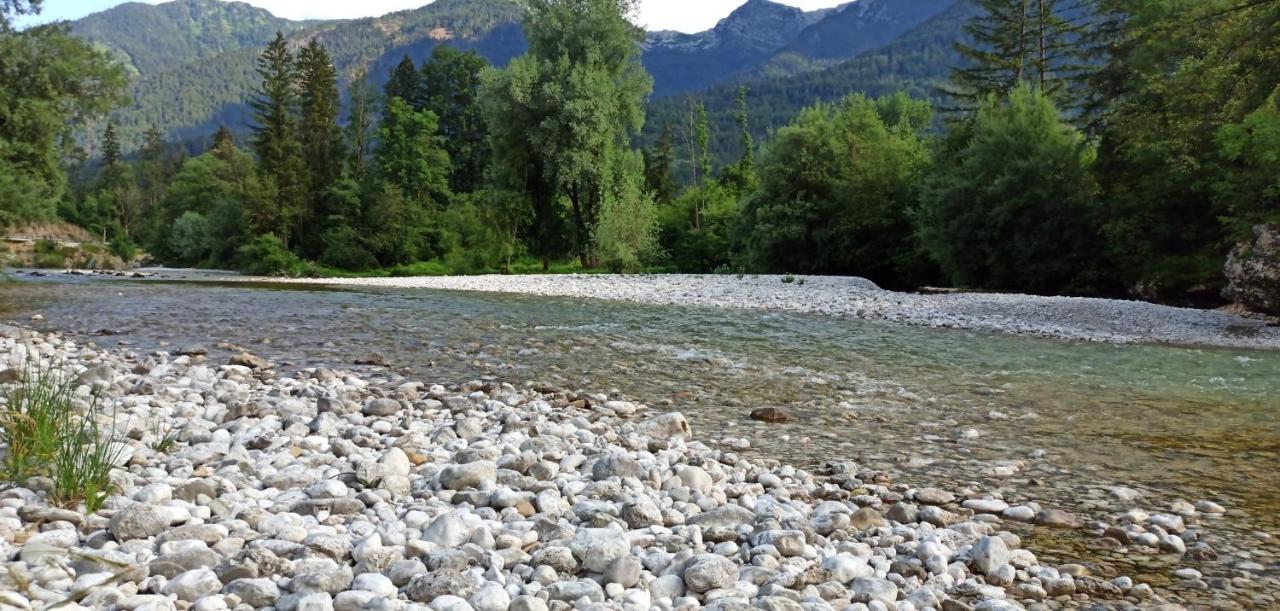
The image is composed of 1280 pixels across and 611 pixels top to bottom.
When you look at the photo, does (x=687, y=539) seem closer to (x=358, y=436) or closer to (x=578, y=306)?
(x=358, y=436)

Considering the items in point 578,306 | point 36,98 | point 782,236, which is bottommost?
point 578,306

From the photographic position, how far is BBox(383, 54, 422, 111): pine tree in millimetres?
61688

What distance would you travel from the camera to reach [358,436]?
567 centimetres

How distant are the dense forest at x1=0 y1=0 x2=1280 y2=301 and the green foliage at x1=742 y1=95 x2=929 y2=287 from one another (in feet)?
0.36

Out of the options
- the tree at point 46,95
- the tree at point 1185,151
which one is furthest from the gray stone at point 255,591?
the tree at point 46,95

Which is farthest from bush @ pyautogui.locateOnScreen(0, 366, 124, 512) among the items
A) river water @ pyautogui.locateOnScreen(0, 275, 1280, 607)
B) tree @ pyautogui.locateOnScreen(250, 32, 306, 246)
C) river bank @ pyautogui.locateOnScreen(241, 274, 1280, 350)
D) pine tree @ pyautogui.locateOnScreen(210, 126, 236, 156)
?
pine tree @ pyautogui.locateOnScreen(210, 126, 236, 156)

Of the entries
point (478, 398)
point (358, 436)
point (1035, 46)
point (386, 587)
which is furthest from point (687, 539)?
Result: point (1035, 46)

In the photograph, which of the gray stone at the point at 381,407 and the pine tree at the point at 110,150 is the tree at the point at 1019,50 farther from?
the pine tree at the point at 110,150

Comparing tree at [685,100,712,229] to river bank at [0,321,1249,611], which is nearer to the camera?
river bank at [0,321,1249,611]

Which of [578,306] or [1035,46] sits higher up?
Result: [1035,46]

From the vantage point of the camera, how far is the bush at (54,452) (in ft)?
12.4

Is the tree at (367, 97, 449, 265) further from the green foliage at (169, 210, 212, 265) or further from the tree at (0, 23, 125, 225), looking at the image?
the tree at (0, 23, 125, 225)

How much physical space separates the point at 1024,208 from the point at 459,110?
48.3 metres

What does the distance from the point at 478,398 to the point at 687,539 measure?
420 cm
